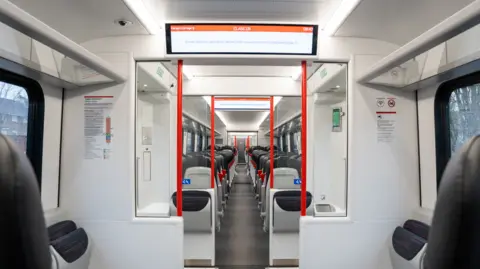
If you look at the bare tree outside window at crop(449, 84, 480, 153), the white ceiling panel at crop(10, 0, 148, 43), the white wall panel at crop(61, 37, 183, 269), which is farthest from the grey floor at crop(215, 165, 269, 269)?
the white ceiling panel at crop(10, 0, 148, 43)

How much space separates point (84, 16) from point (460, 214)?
2748mm

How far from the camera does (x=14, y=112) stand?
8.55ft

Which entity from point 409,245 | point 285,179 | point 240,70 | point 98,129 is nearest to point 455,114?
point 409,245

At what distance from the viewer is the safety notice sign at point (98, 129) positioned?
2.95 m

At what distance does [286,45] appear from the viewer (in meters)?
2.67

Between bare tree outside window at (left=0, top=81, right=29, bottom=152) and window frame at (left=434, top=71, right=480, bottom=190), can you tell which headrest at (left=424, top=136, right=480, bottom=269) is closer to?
window frame at (left=434, top=71, right=480, bottom=190)

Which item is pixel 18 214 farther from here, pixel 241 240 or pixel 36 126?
pixel 241 240

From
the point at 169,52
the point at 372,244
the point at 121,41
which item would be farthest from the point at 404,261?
the point at 121,41

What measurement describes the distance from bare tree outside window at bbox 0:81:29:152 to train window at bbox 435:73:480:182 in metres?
3.44

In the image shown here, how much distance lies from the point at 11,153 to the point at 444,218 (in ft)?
4.16

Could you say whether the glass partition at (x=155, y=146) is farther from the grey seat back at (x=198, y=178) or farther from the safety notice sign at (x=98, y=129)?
the safety notice sign at (x=98, y=129)

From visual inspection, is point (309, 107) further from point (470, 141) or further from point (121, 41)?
point (470, 141)

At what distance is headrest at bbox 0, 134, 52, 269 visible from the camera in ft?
2.81

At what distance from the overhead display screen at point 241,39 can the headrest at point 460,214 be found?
1897 mm
